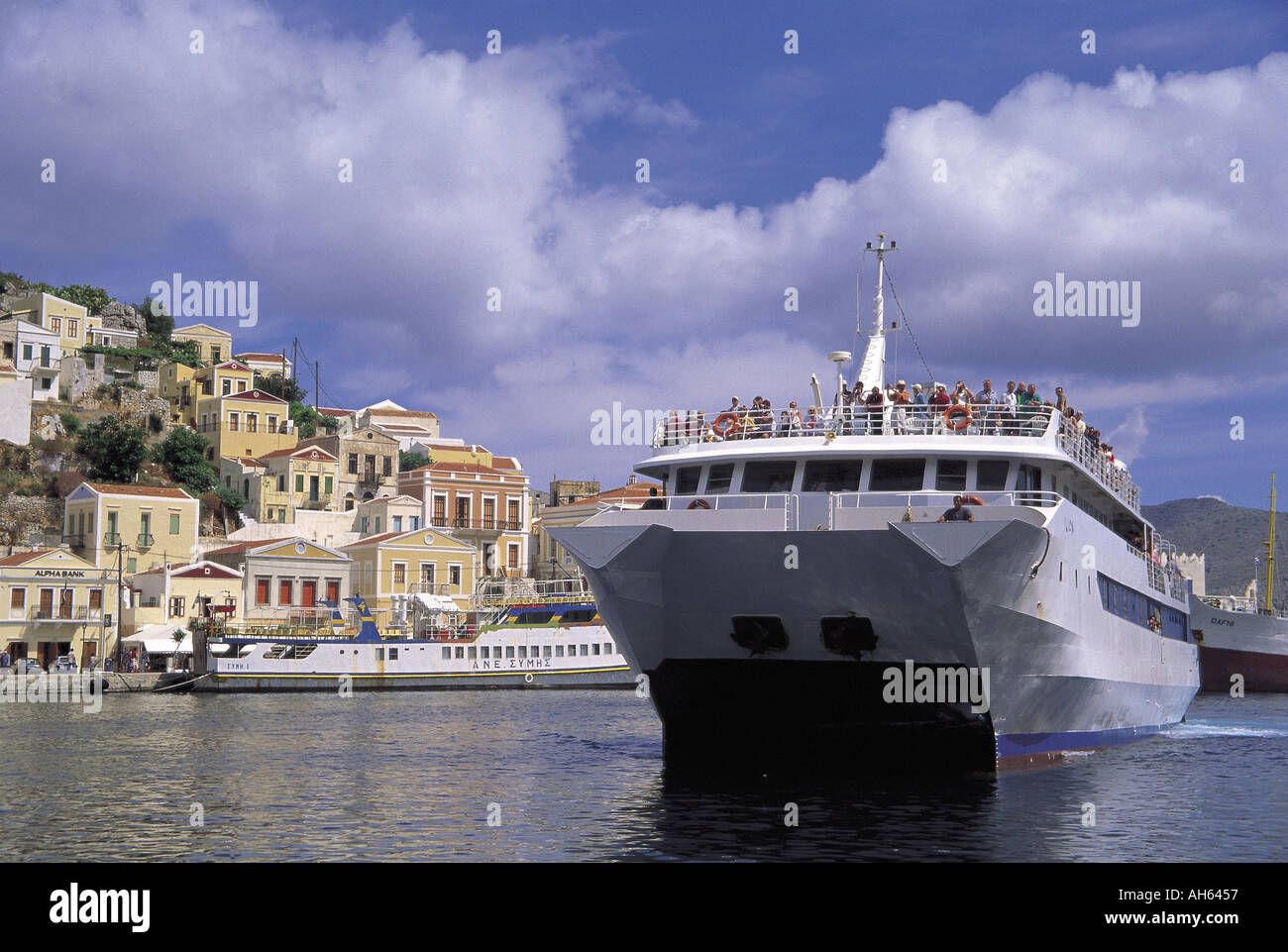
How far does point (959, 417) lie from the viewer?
78.3 ft

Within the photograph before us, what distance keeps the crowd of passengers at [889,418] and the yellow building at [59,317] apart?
87.2 m

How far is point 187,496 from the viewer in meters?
77.8

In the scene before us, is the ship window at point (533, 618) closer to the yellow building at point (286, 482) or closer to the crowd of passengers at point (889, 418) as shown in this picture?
the yellow building at point (286, 482)

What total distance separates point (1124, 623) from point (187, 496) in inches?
2349

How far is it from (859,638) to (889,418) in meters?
4.23

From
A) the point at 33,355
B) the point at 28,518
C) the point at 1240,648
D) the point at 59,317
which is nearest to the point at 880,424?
the point at 1240,648

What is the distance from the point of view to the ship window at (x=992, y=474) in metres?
23.8

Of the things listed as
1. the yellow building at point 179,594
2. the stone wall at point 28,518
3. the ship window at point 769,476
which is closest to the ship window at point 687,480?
the ship window at point 769,476

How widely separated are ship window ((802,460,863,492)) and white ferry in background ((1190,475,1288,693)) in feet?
162

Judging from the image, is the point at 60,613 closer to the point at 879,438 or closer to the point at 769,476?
the point at 769,476

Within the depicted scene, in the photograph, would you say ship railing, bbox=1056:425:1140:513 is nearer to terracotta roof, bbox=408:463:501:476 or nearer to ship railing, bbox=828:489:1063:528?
ship railing, bbox=828:489:1063:528

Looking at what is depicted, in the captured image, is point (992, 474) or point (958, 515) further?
point (992, 474)

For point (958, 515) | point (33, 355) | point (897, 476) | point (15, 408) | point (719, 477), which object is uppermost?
point (33, 355)
